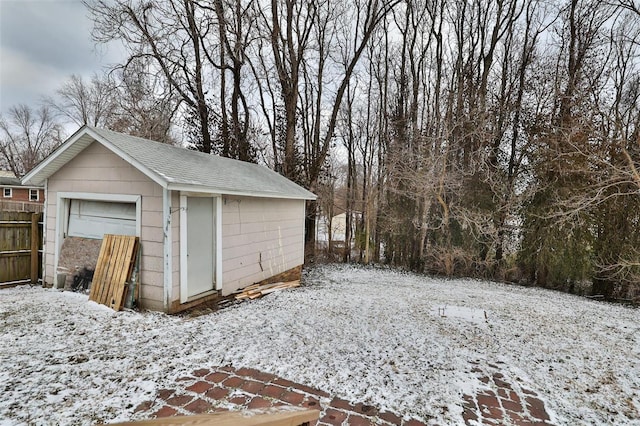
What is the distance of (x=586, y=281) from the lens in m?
11.5

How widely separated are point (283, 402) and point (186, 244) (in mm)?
3358

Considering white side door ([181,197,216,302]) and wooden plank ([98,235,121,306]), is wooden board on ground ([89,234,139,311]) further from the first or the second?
white side door ([181,197,216,302])

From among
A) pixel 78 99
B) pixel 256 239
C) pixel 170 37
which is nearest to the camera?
pixel 256 239

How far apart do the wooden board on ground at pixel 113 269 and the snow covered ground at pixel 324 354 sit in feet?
0.75

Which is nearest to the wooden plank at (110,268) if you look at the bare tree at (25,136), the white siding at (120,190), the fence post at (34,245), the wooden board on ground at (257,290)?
the white siding at (120,190)

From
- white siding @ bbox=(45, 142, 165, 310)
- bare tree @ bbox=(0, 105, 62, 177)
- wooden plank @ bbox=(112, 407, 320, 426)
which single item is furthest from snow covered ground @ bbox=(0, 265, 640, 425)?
bare tree @ bbox=(0, 105, 62, 177)

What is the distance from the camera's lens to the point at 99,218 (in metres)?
5.54

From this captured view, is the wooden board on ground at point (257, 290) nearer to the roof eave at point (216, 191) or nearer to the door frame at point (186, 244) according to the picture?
the door frame at point (186, 244)

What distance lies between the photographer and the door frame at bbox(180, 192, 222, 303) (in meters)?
5.10

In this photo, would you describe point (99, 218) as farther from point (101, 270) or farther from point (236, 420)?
point (236, 420)

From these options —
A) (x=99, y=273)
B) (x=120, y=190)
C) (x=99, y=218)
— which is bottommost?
(x=99, y=273)

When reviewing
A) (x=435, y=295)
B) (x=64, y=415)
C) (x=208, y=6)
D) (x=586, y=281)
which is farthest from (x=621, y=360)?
(x=208, y=6)

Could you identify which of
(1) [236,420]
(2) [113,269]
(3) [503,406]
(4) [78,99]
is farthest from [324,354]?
(4) [78,99]

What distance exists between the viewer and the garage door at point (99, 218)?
5297 mm
